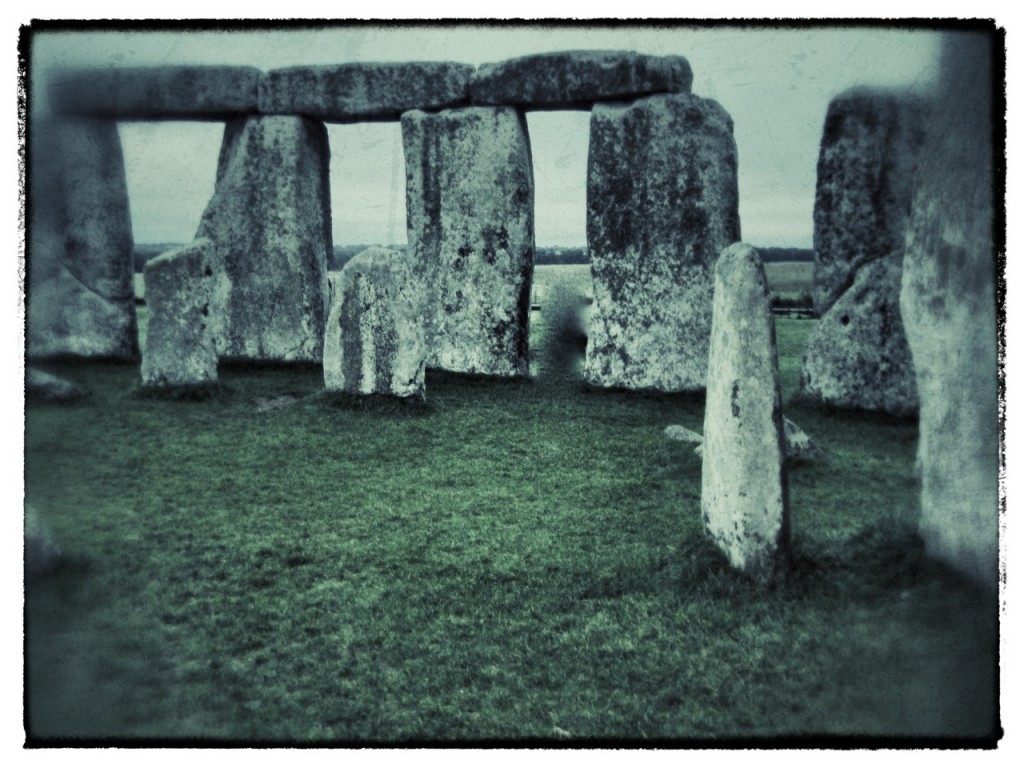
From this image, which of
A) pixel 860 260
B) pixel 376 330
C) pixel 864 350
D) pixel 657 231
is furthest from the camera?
pixel 657 231

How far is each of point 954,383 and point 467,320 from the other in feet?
22.4

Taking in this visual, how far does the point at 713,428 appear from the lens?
4.36 metres

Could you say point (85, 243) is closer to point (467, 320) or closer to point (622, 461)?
point (467, 320)

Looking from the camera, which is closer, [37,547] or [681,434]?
[37,547]

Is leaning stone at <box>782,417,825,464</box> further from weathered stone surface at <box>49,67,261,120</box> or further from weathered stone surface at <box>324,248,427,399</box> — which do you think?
weathered stone surface at <box>49,67,261,120</box>

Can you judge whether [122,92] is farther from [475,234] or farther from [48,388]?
[475,234]

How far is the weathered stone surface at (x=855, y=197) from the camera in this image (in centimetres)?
786

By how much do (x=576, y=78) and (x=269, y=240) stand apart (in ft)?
13.9

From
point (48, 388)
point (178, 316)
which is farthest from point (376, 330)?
point (48, 388)

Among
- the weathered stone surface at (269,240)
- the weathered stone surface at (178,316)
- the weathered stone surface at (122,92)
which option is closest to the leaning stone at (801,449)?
the weathered stone surface at (122,92)

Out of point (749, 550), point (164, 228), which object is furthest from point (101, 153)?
point (749, 550)

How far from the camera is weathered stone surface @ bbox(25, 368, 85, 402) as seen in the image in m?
4.37

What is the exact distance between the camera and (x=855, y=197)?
320 inches

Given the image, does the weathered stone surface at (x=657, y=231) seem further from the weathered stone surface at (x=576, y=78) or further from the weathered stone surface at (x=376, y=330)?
the weathered stone surface at (x=376, y=330)
